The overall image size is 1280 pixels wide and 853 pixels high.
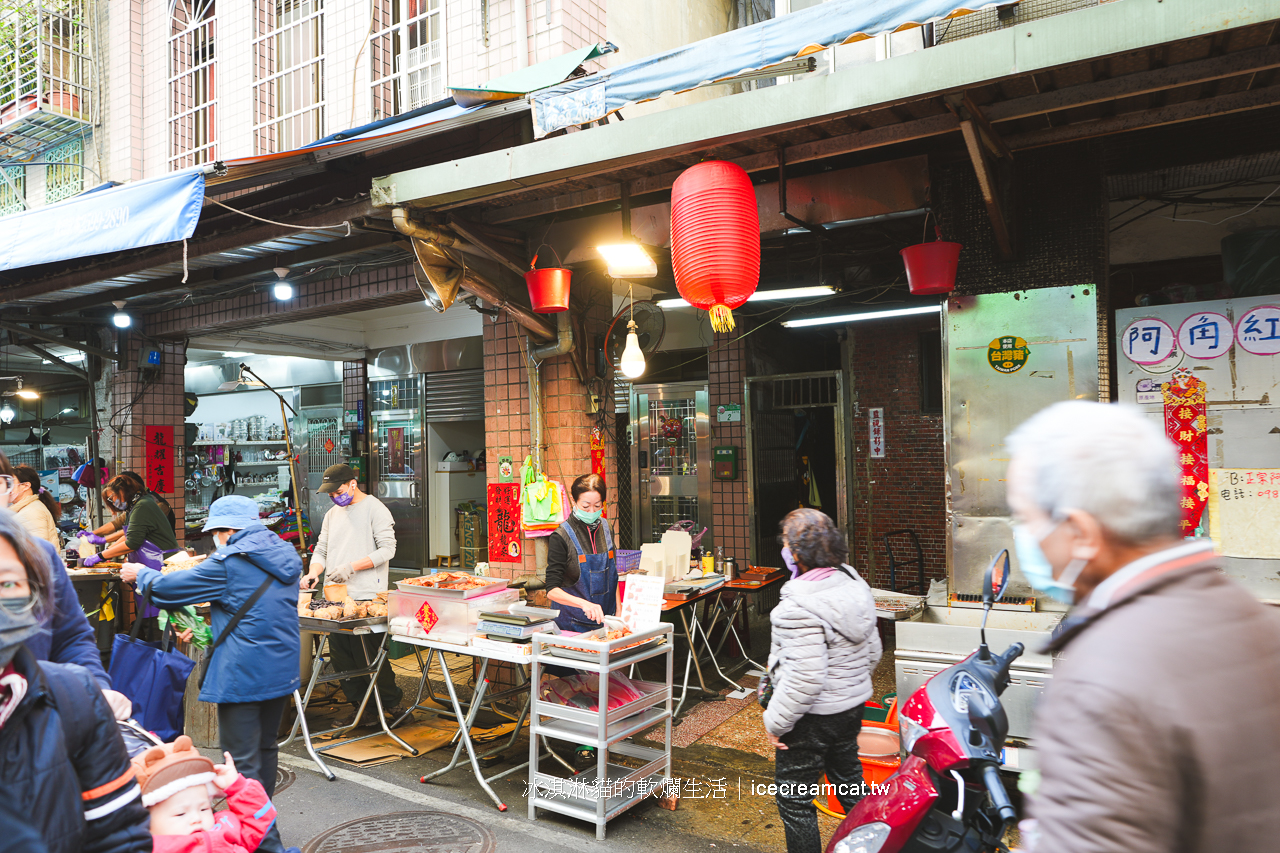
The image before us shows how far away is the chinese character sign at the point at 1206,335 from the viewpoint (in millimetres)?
5262

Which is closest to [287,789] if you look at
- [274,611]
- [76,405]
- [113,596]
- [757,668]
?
[274,611]

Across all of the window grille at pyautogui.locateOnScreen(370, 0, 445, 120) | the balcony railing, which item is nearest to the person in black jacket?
the window grille at pyautogui.locateOnScreen(370, 0, 445, 120)

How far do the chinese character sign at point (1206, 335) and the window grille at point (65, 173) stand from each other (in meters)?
14.1

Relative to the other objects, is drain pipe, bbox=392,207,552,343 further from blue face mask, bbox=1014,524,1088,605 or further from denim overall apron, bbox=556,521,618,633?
blue face mask, bbox=1014,524,1088,605

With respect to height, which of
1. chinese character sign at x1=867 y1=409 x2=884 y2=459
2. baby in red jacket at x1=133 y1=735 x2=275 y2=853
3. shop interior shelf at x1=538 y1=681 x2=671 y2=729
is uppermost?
chinese character sign at x1=867 y1=409 x2=884 y2=459

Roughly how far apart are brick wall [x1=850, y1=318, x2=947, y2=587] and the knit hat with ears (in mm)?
9080

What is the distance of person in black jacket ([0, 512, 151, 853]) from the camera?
5.71ft

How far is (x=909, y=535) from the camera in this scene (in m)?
10.2

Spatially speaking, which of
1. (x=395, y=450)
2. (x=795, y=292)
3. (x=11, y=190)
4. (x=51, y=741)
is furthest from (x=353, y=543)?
(x=11, y=190)

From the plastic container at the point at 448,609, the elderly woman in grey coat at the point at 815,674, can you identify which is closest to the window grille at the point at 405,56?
the plastic container at the point at 448,609

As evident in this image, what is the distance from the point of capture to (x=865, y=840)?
2.98 meters

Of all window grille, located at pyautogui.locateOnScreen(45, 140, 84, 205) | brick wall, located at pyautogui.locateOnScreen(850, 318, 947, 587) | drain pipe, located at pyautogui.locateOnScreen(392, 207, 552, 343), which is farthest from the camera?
window grille, located at pyautogui.locateOnScreen(45, 140, 84, 205)

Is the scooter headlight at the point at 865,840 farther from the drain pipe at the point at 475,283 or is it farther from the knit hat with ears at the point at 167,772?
the drain pipe at the point at 475,283

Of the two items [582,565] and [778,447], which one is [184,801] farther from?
[778,447]
